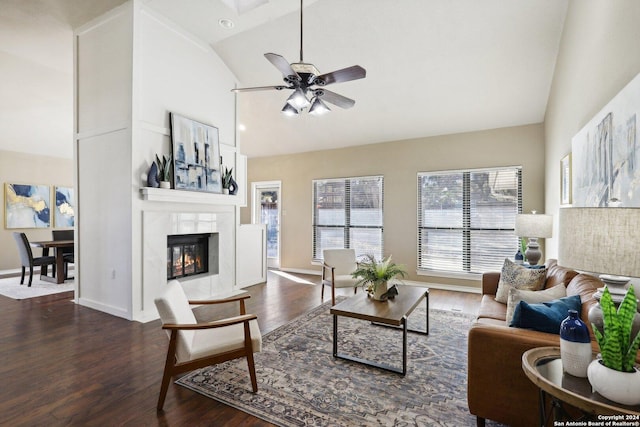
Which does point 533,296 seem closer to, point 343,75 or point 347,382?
point 347,382

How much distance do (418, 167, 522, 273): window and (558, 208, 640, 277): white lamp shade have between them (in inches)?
168

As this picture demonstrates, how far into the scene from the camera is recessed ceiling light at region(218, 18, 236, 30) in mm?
4262

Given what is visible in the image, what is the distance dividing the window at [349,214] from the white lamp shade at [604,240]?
4894 millimetres

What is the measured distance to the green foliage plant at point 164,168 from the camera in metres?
4.07

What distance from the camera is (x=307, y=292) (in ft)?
17.5

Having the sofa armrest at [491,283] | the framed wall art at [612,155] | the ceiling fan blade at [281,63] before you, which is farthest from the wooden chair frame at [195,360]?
the sofa armrest at [491,283]

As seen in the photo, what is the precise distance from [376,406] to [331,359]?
2.47 ft

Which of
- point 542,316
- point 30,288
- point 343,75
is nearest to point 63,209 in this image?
point 30,288

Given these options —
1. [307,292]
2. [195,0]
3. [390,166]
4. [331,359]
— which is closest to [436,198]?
[390,166]

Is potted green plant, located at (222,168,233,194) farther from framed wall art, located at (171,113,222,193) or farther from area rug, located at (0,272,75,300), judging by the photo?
area rug, located at (0,272,75,300)

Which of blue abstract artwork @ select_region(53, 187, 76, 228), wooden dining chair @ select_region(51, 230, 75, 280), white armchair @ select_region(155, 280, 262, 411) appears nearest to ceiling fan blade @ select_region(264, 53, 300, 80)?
white armchair @ select_region(155, 280, 262, 411)

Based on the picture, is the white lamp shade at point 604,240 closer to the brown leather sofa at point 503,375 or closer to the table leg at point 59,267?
the brown leather sofa at point 503,375

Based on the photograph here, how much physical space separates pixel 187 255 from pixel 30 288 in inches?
119

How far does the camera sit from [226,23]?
433 cm
